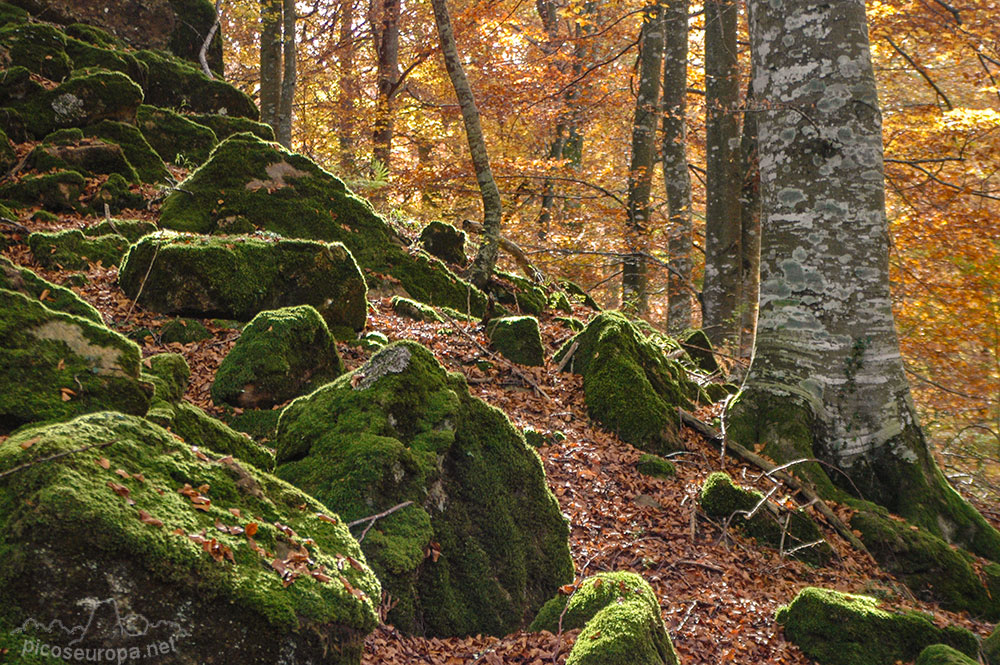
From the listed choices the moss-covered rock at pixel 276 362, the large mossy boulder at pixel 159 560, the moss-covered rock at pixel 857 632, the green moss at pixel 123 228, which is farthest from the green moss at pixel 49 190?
the moss-covered rock at pixel 857 632

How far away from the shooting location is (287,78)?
542 inches

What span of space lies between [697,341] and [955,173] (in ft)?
23.8

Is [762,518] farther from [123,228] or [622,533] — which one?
[123,228]

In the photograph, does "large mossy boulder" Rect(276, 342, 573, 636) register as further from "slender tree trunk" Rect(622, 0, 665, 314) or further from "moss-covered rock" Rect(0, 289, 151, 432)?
"slender tree trunk" Rect(622, 0, 665, 314)

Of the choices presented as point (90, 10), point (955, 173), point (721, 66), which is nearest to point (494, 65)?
point (721, 66)

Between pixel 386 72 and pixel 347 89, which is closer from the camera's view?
pixel 386 72

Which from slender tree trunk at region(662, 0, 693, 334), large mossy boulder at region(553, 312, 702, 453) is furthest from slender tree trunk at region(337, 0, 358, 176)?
large mossy boulder at region(553, 312, 702, 453)

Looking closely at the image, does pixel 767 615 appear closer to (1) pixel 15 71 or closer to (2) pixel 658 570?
(2) pixel 658 570

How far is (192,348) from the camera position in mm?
6648

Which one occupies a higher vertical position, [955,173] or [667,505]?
[955,173]

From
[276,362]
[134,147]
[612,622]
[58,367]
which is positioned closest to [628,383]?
[276,362]

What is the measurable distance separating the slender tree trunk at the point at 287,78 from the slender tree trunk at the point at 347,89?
6.41 metres

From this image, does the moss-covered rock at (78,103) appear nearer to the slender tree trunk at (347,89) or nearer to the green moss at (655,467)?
the green moss at (655,467)

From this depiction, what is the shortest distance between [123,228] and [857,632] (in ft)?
28.1
